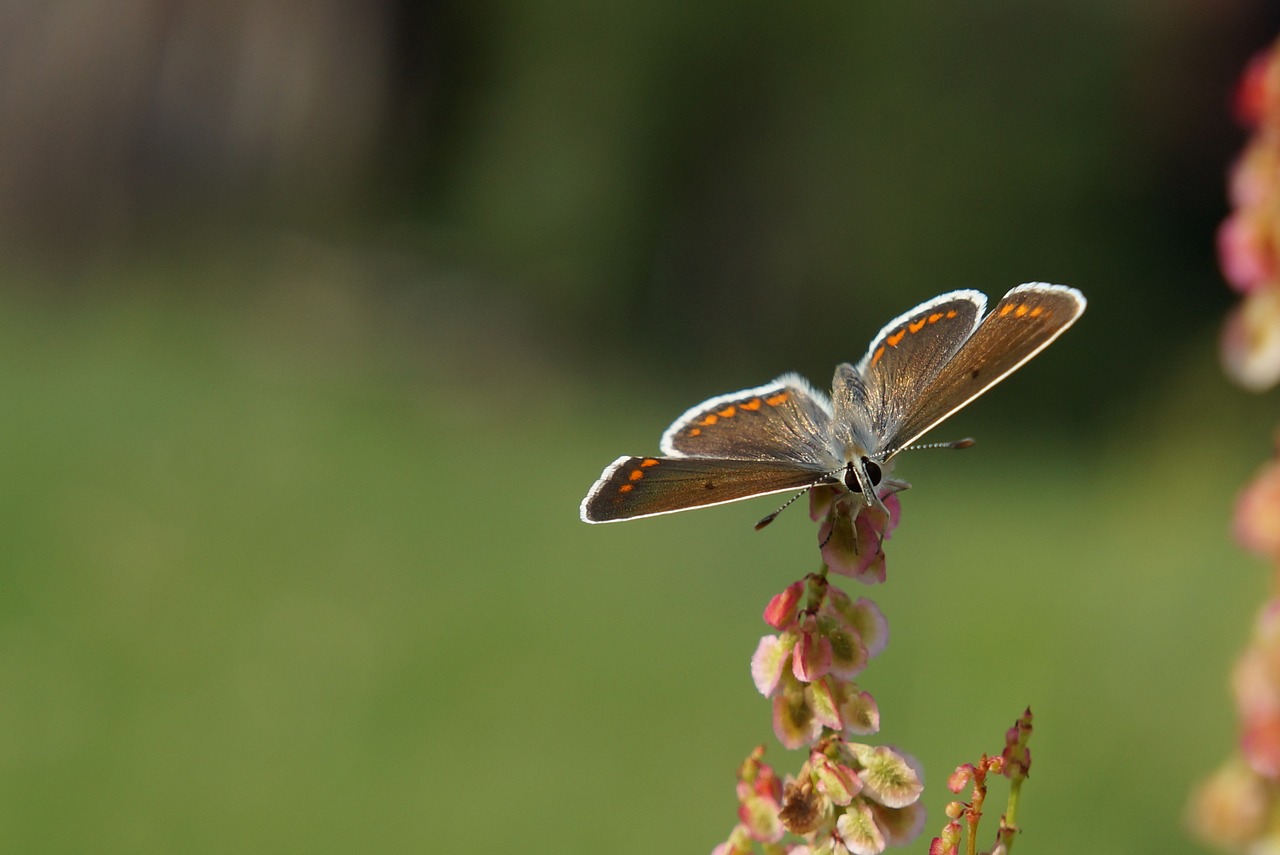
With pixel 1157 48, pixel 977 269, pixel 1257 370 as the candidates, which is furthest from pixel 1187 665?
pixel 1157 48

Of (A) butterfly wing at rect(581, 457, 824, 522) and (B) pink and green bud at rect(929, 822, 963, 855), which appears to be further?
(A) butterfly wing at rect(581, 457, 824, 522)

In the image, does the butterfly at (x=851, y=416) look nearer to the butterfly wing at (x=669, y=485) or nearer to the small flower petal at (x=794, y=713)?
the butterfly wing at (x=669, y=485)

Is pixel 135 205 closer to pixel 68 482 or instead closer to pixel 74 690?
pixel 68 482

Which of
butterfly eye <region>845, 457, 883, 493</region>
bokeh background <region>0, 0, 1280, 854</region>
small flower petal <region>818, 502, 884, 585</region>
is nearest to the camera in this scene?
small flower petal <region>818, 502, 884, 585</region>

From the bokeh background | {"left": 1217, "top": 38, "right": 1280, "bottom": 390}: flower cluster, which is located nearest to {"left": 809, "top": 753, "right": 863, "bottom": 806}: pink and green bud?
{"left": 1217, "top": 38, "right": 1280, "bottom": 390}: flower cluster

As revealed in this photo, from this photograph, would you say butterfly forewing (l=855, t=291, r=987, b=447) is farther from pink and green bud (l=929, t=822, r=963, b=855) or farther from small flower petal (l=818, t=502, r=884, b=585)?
pink and green bud (l=929, t=822, r=963, b=855)
